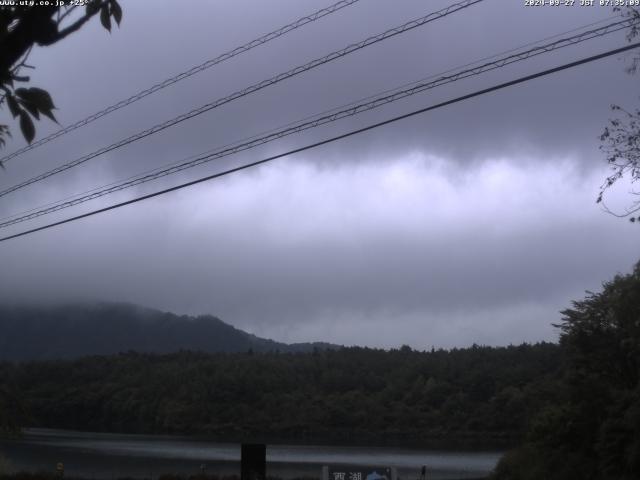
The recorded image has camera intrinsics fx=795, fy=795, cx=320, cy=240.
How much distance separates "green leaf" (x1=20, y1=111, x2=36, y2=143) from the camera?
13.8 feet

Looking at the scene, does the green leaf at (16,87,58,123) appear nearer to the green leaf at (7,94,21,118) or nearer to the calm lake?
the green leaf at (7,94,21,118)

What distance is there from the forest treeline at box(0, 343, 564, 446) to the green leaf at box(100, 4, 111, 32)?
284ft

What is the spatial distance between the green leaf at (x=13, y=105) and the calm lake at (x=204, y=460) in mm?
42373

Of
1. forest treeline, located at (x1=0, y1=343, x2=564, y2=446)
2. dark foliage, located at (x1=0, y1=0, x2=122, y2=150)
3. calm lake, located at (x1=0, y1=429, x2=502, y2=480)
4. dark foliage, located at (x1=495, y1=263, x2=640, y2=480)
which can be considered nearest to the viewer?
dark foliage, located at (x1=0, y1=0, x2=122, y2=150)

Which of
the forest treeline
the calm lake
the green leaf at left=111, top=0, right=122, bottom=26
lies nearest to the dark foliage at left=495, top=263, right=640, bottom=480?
the calm lake

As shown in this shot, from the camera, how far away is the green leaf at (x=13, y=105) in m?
4.18

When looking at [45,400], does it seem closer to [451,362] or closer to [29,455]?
[29,455]

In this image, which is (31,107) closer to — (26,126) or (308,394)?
(26,126)

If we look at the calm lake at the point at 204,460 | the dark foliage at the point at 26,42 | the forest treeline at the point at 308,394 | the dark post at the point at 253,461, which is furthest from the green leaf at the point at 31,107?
the forest treeline at the point at 308,394

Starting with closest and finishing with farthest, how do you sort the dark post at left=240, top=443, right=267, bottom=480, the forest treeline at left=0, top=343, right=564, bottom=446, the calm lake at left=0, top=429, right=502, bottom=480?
the dark post at left=240, top=443, right=267, bottom=480, the calm lake at left=0, top=429, right=502, bottom=480, the forest treeline at left=0, top=343, right=564, bottom=446

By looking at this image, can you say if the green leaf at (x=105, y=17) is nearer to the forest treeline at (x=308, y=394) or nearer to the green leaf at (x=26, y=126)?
the green leaf at (x=26, y=126)

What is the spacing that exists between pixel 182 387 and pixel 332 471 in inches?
4264

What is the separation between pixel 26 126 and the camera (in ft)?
13.8

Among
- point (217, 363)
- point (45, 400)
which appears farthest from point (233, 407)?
point (45, 400)
